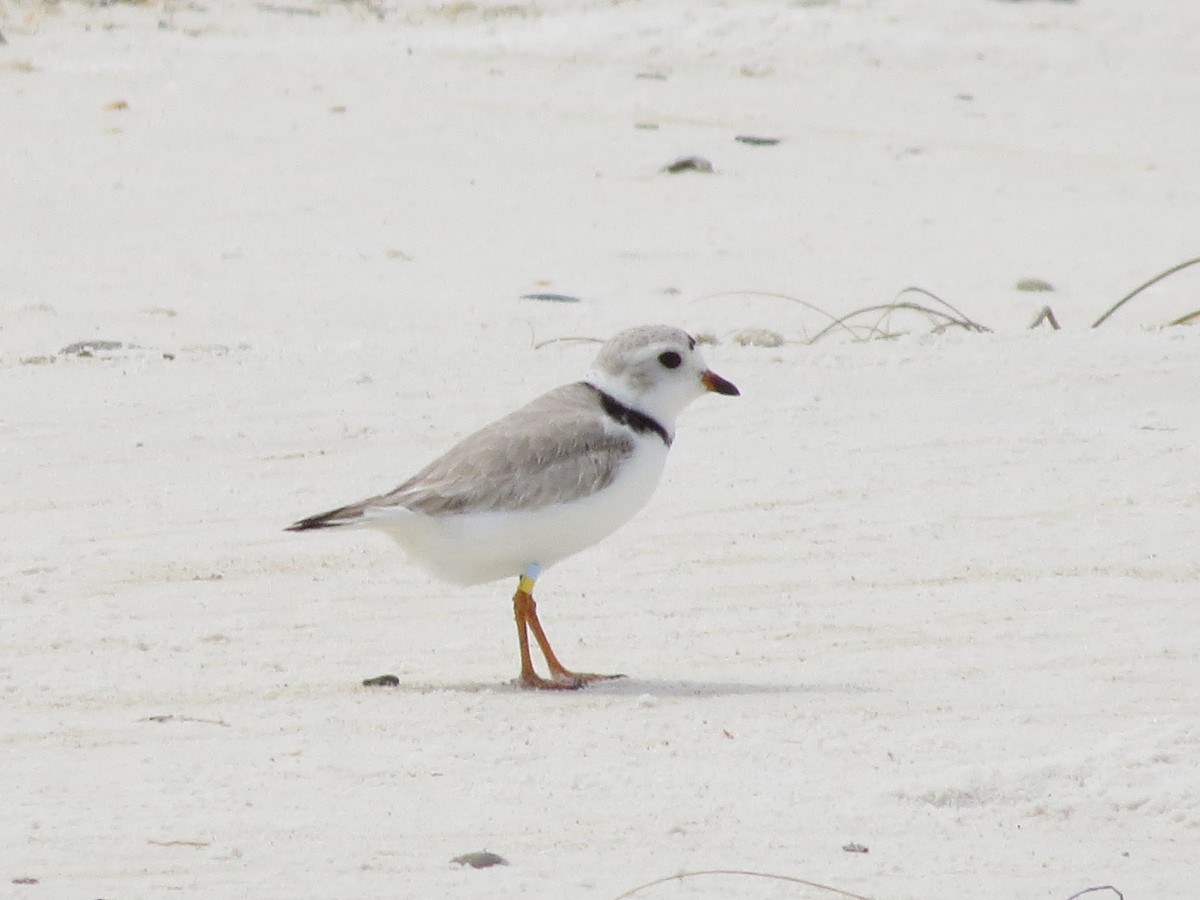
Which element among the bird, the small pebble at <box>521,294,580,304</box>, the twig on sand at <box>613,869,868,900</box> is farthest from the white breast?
the small pebble at <box>521,294,580,304</box>

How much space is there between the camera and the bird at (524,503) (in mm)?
5062

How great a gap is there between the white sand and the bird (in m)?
0.26

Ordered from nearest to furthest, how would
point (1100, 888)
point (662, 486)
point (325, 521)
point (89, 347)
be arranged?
point (1100, 888), point (325, 521), point (662, 486), point (89, 347)

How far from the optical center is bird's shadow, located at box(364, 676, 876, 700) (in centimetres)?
479

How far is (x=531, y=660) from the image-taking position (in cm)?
512

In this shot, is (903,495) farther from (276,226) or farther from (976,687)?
(276,226)

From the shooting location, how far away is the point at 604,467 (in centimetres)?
516

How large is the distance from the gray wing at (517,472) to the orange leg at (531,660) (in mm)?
218

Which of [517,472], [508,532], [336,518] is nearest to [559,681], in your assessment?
[508,532]

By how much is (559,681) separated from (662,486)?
164 centimetres

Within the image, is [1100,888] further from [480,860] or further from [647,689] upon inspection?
[647,689]

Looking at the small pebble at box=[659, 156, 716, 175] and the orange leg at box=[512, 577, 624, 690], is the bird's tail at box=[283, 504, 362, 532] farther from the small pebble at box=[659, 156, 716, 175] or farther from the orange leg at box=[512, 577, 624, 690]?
the small pebble at box=[659, 156, 716, 175]

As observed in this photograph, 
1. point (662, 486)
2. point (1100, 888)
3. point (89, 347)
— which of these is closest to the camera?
point (1100, 888)

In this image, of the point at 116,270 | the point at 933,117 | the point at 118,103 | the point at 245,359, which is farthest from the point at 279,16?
the point at 245,359
